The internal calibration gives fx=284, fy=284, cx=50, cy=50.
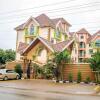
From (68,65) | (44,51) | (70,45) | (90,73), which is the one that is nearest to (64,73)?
(68,65)

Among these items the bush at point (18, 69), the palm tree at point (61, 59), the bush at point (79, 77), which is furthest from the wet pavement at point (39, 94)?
the bush at point (18, 69)

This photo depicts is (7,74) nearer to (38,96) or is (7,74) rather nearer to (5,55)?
(38,96)

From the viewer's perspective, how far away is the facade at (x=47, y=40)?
4038cm

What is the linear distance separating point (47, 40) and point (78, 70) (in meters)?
9.46

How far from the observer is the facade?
40375 millimetres

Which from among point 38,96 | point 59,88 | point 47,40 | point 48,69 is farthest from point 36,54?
point 38,96

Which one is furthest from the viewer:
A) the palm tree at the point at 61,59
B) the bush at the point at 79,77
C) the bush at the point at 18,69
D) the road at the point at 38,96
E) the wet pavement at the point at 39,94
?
the bush at the point at 18,69

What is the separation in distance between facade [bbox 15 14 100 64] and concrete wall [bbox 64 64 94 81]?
427 cm

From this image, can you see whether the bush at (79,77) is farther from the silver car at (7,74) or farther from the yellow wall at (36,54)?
the silver car at (7,74)

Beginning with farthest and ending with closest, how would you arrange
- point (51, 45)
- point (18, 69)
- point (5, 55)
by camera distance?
point (5, 55) < point (51, 45) < point (18, 69)

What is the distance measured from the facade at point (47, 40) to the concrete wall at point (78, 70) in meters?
4.27

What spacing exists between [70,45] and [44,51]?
5.01m

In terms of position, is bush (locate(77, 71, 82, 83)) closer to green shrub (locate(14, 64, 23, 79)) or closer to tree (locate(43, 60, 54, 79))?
tree (locate(43, 60, 54, 79))

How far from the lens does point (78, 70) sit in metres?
33.6
